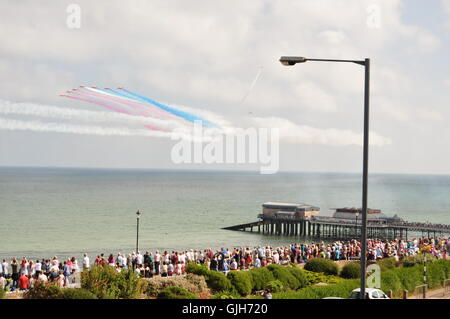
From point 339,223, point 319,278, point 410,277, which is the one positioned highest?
point 410,277

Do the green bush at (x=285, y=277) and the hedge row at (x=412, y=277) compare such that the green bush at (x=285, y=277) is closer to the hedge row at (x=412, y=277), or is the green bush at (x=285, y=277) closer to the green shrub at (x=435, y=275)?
the hedge row at (x=412, y=277)

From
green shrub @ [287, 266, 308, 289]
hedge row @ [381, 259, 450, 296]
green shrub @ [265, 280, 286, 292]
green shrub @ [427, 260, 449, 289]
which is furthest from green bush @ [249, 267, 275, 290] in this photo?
green shrub @ [427, 260, 449, 289]

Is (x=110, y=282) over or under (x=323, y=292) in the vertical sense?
over

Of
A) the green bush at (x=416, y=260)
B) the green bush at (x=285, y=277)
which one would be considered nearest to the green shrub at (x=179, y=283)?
the green bush at (x=285, y=277)

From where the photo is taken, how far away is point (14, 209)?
353 ft

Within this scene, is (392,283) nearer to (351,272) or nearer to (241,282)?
(351,272)

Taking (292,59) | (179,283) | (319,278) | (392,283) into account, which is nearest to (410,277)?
(392,283)

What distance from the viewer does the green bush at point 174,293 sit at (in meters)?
20.2

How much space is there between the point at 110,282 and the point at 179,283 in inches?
106

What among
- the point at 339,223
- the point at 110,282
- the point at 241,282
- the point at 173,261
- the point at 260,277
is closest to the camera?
the point at 110,282

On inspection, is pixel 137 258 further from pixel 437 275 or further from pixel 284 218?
pixel 284 218

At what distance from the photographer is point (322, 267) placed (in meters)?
28.1

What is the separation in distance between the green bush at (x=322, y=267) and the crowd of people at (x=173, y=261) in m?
Result: 1.64
